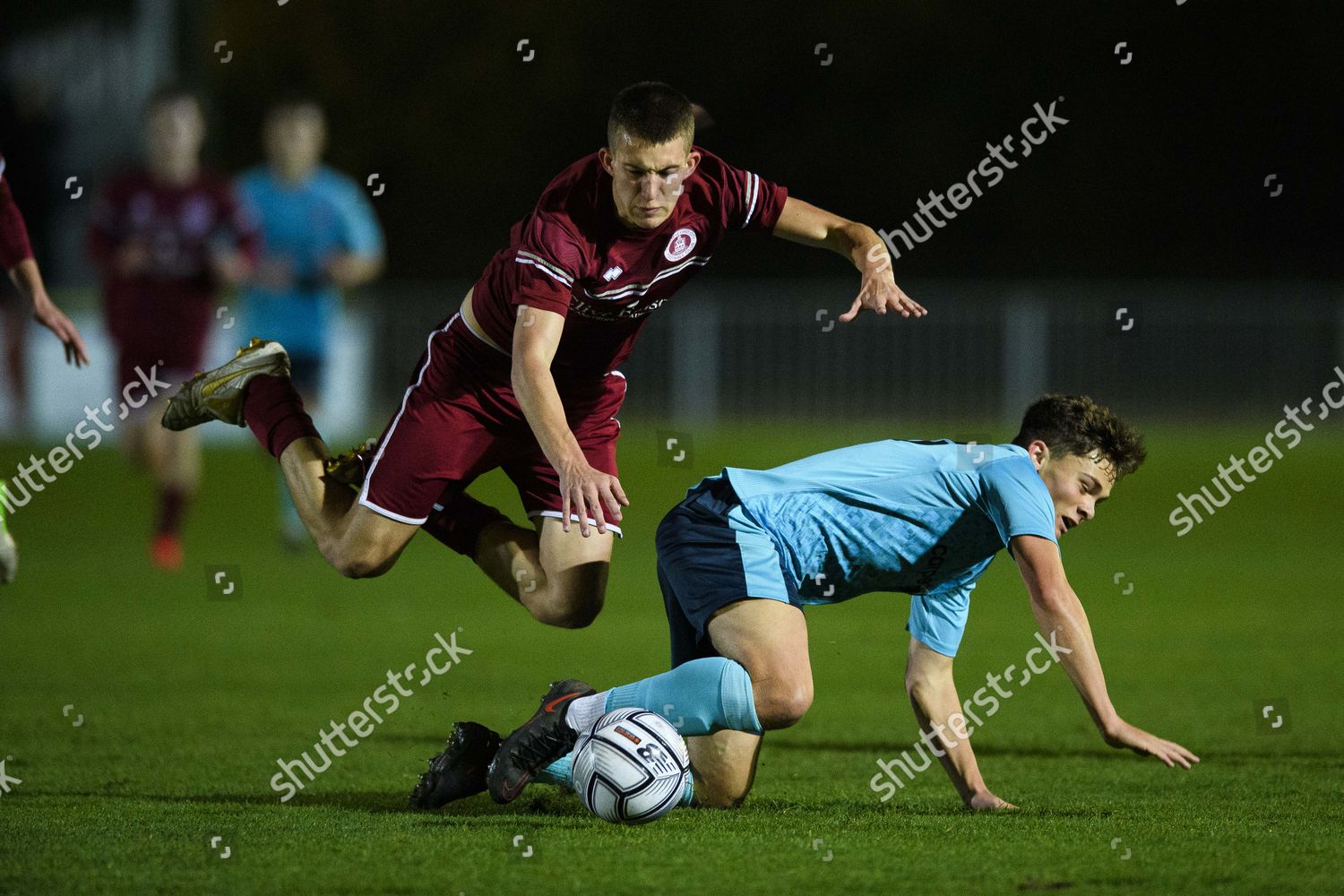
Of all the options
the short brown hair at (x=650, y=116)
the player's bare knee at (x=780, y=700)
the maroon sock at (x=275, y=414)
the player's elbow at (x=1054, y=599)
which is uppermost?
the short brown hair at (x=650, y=116)

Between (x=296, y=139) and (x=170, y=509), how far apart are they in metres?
2.52

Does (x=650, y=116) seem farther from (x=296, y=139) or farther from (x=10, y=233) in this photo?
(x=296, y=139)

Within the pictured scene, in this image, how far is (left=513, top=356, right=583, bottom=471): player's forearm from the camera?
4.45 m

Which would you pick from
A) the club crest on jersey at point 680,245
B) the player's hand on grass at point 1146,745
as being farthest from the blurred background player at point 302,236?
the player's hand on grass at point 1146,745

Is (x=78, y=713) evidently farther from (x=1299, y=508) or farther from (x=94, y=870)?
(x=1299, y=508)

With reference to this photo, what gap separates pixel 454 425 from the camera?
546cm

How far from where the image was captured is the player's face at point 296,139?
10.9 meters

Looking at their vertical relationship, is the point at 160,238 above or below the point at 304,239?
below

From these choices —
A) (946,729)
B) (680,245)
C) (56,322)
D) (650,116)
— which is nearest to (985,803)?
(946,729)

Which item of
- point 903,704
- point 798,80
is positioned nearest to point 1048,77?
point 798,80
